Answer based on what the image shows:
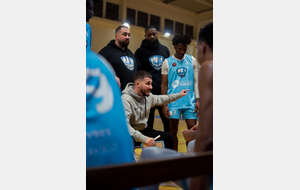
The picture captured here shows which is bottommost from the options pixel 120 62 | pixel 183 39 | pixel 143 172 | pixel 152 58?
pixel 143 172

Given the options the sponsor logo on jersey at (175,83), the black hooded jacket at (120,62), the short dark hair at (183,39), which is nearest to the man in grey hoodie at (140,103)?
the sponsor logo on jersey at (175,83)

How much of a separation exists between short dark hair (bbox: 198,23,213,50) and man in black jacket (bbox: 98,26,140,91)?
1.34m

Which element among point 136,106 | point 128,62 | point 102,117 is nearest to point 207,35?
point 102,117

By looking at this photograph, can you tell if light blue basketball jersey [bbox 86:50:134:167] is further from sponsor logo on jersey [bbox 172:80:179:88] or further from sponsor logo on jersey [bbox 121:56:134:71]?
sponsor logo on jersey [bbox 121:56:134:71]

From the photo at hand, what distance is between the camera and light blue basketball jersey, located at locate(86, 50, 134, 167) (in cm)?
53

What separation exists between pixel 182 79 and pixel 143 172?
1.44 meters

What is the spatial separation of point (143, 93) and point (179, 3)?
3.13m

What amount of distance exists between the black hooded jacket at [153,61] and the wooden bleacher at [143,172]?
1777 millimetres

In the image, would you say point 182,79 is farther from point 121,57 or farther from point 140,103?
point 121,57

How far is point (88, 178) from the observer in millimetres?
439

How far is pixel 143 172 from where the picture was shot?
Answer: 1.57 feet

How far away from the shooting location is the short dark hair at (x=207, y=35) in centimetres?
73
